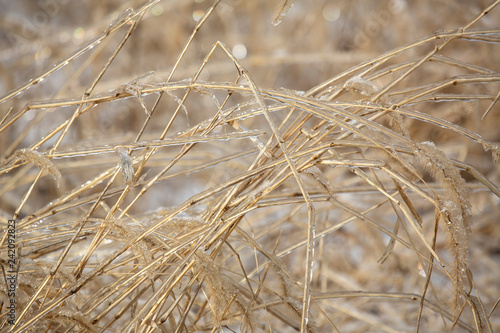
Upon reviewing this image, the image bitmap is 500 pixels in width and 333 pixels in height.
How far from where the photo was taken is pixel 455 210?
604 millimetres

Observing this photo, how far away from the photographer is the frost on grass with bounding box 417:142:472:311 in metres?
Result: 0.60

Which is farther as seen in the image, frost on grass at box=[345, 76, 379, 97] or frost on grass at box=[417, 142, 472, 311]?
frost on grass at box=[345, 76, 379, 97]

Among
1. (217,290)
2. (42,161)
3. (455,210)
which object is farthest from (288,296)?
(42,161)

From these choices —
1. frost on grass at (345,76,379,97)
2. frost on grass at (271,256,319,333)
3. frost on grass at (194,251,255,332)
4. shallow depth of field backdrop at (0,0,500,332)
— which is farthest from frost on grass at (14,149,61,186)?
frost on grass at (345,76,379,97)

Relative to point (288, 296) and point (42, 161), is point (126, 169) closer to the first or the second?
point (42, 161)

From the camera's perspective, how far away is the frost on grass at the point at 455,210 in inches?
23.4

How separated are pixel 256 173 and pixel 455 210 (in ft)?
0.85

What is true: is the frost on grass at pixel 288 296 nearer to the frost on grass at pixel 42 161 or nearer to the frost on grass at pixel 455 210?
the frost on grass at pixel 455 210

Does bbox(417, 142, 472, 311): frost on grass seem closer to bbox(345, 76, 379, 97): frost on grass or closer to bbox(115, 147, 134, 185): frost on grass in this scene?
bbox(345, 76, 379, 97): frost on grass

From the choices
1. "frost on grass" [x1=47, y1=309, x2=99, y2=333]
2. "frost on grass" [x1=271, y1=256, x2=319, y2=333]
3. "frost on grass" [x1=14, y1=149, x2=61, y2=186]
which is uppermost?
"frost on grass" [x1=14, y1=149, x2=61, y2=186]

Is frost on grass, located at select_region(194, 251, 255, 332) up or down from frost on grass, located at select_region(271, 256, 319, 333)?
up

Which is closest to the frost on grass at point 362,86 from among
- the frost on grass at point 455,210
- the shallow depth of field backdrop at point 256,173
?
the shallow depth of field backdrop at point 256,173

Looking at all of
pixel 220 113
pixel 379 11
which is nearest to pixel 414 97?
pixel 220 113

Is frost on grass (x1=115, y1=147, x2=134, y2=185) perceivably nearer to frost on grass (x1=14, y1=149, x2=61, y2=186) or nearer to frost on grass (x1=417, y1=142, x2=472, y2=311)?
frost on grass (x1=14, y1=149, x2=61, y2=186)
